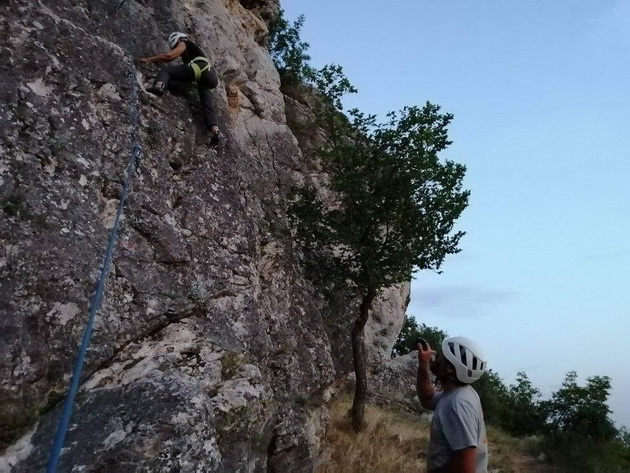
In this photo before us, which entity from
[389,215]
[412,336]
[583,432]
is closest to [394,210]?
[389,215]

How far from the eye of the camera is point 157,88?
336 inches

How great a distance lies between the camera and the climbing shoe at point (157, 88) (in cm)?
848

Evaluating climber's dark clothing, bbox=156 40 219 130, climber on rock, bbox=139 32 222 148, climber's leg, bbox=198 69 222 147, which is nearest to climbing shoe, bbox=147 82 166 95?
climber on rock, bbox=139 32 222 148

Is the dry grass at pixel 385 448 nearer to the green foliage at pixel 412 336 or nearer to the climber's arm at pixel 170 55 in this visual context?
the climber's arm at pixel 170 55

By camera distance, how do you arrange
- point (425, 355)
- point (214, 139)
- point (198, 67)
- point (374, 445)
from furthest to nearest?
point (374, 445)
point (198, 67)
point (214, 139)
point (425, 355)

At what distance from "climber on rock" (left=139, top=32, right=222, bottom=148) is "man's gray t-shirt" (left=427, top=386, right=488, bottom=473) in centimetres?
670

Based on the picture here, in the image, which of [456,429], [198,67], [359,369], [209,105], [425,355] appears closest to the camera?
[456,429]

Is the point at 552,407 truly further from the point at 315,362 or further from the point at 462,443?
the point at 462,443

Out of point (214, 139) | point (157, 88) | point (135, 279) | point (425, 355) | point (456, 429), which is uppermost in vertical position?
point (157, 88)

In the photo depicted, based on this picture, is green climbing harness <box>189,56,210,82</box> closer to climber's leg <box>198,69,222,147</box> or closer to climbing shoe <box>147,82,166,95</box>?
climber's leg <box>198,69,222,147</box>

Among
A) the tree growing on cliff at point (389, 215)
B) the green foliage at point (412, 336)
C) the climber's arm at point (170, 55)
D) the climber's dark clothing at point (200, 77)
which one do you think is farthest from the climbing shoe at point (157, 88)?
the green foliage at point (412, 336)

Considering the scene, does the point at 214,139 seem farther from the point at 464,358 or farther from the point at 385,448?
the point at 385,448

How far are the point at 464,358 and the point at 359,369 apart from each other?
8347mm

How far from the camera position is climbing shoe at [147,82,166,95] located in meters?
8.48
